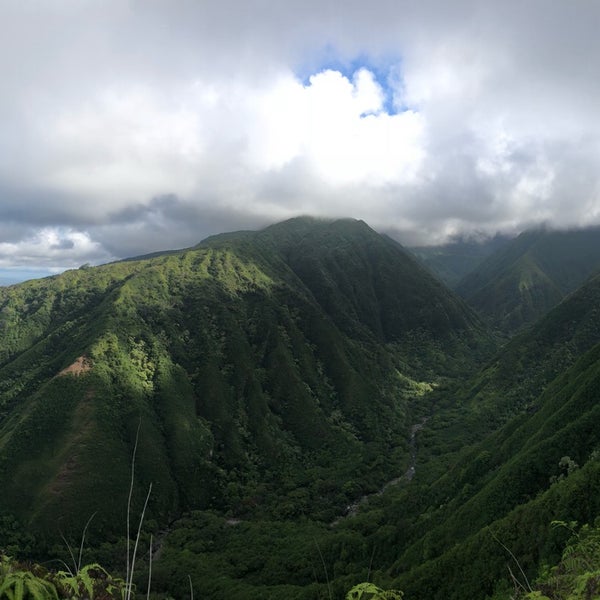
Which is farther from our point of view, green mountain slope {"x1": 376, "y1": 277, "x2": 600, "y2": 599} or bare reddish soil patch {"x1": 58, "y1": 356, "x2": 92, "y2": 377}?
bare reddish soil patch {"x1": 58, "y1": 356, "x2": 92, "y2": 377}

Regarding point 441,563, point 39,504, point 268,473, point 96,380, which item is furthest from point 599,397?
point 96,380

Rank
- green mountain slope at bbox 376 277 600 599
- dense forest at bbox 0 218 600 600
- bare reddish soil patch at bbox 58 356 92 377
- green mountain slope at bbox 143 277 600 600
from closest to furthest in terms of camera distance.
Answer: green mountain slope at bbox 376 277 600 599 → green mountain slope at bbox 143 277 600 600 → dense forest at bbox 0 218 600 600 → bare reddish soil patch at bbox 58 356 92 377

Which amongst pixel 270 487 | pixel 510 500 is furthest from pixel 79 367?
pixel 510 500

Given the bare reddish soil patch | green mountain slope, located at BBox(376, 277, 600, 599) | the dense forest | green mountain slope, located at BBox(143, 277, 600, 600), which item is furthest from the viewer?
the bare reddish soil patch

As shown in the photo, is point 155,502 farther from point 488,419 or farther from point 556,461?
point 488,419

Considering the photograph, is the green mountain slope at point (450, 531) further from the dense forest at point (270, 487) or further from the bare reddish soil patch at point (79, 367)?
the bare reddish soil patch at point (79, 367)

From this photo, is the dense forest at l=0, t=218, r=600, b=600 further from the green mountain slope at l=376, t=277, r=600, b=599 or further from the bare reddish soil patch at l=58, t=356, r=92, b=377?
the bare reddish soil patch at l=58, t=356, r=92, b=377

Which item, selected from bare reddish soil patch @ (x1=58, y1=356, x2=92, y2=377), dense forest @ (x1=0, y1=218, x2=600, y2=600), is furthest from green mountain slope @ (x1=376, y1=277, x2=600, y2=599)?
bare reddish soil patch @ (x1=58, y1=356, x2=92, y2=377)

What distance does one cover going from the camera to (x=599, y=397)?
92375mm

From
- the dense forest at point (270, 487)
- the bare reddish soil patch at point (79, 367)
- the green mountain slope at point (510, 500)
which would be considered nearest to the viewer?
the green mountain slope at point (510, 500)

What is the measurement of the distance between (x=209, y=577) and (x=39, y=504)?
5903 cm

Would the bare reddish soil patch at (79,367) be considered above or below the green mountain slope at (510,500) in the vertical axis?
above

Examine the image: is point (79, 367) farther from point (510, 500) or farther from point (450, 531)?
point (510, 500)

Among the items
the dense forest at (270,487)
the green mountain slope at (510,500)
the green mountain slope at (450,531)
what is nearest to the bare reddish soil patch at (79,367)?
the dense forest at (270,487)
